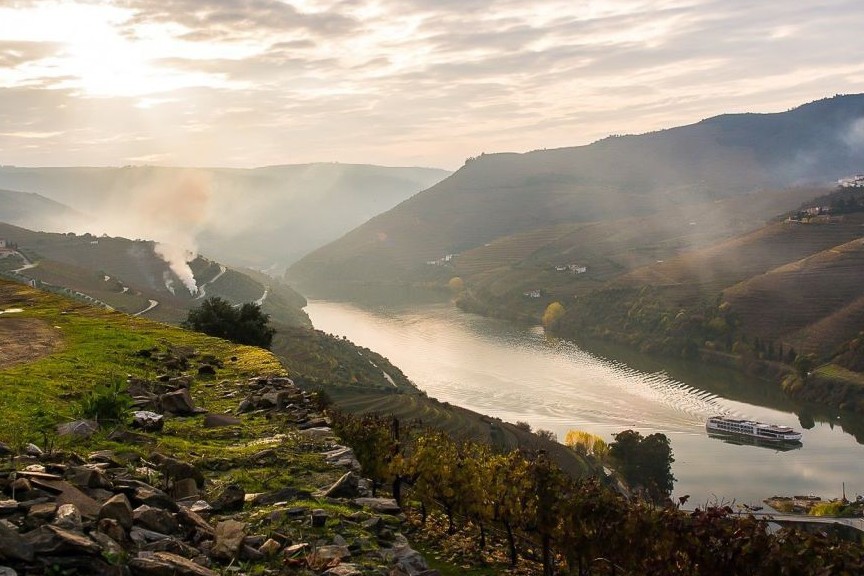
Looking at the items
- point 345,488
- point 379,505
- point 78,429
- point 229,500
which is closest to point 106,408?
point 78,429

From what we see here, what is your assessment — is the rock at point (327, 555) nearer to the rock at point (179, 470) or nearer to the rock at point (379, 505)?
the rock at point (379, 505)

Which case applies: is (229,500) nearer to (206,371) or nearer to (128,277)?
(206,371)

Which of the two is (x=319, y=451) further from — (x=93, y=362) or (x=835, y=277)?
(x=835, y=277)

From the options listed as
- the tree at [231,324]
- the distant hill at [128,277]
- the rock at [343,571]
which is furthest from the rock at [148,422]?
the distant hill at [128,277]

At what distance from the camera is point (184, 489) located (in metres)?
9.26

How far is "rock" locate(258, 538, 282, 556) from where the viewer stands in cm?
755

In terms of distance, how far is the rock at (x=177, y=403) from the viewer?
1374cm

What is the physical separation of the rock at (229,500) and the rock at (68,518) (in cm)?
211

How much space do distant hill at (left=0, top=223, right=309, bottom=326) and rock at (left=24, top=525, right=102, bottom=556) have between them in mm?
87629

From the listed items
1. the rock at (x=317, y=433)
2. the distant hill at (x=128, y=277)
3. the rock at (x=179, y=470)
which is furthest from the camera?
the distant hill at (x=128, y=277)

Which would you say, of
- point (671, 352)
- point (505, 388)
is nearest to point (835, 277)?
Result: point (671, 352)

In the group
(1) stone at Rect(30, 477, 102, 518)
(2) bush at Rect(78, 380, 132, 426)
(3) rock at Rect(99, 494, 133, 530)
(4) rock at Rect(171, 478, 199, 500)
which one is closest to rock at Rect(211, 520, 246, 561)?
(3) rock at Rect(99, 494, 133, 530)

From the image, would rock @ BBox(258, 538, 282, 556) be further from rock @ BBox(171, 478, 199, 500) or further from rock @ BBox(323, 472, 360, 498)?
rock @ BBox(323, 472, 360, 498)

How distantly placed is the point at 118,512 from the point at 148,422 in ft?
17.3
